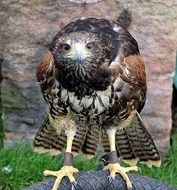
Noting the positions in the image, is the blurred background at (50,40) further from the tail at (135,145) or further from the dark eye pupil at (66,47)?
the dark eye pupil at (66,47)

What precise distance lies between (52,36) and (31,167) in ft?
3.46

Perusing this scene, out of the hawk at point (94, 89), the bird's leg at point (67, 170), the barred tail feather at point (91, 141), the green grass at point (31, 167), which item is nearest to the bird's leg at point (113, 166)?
the hawk at point (94, 89)

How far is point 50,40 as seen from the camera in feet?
19.9

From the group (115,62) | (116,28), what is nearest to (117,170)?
(115,62)

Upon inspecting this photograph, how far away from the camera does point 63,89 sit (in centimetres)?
467

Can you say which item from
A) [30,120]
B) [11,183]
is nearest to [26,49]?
[30,120]

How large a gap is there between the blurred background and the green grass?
27 cm

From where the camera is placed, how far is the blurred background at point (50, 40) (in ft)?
19.5

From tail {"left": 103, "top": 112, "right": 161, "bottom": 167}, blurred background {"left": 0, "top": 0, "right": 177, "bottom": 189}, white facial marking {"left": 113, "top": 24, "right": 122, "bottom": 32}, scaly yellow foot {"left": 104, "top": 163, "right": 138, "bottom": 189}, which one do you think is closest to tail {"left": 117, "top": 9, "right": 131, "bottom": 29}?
blurred background {"left": 0, "top": 0, "right": 177, "bottom": 189}

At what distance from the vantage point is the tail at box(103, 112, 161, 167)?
17.9ft

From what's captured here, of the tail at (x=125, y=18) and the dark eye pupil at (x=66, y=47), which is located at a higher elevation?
the tail at (x=125, y=18)

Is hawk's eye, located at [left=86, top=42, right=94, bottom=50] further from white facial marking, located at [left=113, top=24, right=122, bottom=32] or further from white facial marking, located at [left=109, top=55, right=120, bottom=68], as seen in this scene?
white facial marking, located at [left=113, top=24, right=122, bottom=32]

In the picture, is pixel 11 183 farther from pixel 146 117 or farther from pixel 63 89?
pixel 63 89

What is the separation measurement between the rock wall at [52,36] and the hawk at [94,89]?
0.85 metres
